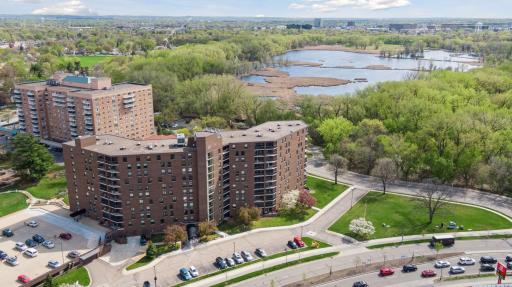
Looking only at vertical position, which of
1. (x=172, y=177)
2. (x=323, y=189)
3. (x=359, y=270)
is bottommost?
(x=359, y=270)

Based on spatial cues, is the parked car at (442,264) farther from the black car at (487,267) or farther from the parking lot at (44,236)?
the parking lot at (44,236)

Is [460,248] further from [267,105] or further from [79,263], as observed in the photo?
[267,105]

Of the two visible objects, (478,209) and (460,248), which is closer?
(460,248)

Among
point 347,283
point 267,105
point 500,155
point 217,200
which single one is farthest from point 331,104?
point 347,283

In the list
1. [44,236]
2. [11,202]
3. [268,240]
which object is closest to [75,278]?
[44,236]

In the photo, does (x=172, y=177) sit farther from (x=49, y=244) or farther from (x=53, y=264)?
(x=49, y=244)

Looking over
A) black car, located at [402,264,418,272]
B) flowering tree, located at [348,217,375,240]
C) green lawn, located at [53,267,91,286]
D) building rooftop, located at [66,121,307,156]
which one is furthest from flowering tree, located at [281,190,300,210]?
green lawn, located at [53,267,91,286]

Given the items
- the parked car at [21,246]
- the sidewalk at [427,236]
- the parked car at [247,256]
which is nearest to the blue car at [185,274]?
the parked car at [247,256]
